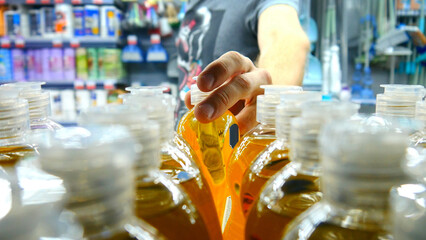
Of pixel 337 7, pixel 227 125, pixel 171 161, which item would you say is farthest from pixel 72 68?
pixel 171 161

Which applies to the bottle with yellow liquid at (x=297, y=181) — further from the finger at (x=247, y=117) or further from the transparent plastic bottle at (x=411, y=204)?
the finger at (x=247, y=117)

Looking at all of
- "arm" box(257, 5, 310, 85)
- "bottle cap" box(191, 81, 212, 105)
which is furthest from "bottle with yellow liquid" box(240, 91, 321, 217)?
"arm" box(257, 5, 310, 85)

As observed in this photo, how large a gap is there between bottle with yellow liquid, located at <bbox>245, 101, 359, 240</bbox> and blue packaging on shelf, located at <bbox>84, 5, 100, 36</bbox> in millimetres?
3257

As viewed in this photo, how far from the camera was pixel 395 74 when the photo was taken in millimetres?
3803

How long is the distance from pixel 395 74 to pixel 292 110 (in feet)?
12.9

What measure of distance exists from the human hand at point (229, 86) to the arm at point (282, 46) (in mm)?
412

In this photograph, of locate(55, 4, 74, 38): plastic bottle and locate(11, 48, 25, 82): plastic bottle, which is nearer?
locate(55, 4, 74, 38): plastic bottle

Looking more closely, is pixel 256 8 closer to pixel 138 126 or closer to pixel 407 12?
pixel 138 126

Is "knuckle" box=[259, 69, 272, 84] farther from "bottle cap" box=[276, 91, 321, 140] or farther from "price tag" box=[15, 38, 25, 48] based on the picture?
"price tag" box=[15, 38, 25, 48]

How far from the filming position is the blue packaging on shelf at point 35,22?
335 cm

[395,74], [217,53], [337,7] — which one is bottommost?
[395,74]

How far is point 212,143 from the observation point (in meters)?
0.74

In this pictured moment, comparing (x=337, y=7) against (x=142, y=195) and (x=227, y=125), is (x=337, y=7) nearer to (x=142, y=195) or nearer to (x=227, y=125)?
(x=227, y=125)

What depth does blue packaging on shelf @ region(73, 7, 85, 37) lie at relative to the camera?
330 cm
